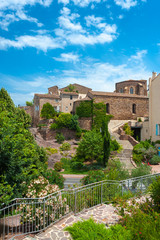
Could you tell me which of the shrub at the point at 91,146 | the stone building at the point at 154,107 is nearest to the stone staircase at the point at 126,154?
the shrub at the point at 91,146

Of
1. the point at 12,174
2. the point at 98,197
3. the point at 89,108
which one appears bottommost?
the point at 98,197

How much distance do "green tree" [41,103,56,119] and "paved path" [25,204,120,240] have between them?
3062 cm

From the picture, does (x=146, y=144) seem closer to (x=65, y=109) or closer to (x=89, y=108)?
(x=89, y=108)

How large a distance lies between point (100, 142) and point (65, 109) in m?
19.5

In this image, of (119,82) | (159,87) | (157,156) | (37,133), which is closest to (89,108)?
(37,133)

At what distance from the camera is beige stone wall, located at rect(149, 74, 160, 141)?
23737 millimetres

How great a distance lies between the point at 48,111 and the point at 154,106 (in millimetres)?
21593

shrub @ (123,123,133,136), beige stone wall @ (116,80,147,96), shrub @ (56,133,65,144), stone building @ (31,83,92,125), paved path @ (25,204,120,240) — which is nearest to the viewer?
paved path @ (25,204,120,240)

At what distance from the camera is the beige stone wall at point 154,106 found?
23.7 meters

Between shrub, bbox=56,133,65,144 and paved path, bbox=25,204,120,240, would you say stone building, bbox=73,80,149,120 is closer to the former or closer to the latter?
shrub, bbox=56,133,65,144

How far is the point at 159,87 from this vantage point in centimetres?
2344

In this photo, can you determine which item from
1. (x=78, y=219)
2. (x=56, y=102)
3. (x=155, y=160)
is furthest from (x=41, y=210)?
(x=56, y=102)

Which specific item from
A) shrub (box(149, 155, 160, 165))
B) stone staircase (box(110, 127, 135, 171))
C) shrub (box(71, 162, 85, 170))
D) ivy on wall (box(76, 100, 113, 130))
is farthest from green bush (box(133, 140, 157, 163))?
ivy on wall (box(76, 100, 113, 130))

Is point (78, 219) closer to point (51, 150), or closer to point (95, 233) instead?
point (95, 233)
